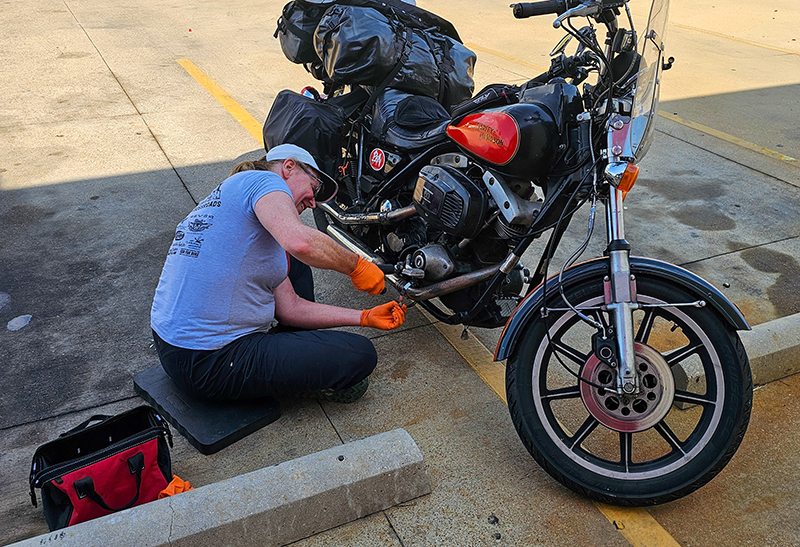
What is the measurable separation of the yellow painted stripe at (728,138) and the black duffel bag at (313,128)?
4031mm

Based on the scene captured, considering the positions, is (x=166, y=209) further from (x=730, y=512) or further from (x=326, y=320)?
(x=730, y=512)

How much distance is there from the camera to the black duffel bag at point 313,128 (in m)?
3.74

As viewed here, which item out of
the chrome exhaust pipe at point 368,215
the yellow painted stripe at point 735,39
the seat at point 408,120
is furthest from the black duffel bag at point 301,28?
the yellow painted stripe at point 735,39

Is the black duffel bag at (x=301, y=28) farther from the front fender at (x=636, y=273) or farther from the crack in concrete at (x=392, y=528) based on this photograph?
the crack in concrete at (x=392, y=528)

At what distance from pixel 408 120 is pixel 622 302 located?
4.94 ft

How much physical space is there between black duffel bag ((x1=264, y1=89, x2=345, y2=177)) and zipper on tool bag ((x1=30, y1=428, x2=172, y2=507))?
1715 mm

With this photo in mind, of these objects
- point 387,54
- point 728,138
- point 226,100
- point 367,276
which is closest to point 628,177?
point 367,276

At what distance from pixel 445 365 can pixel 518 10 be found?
5.38 ft

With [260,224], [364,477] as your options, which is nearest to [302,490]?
[364,477]

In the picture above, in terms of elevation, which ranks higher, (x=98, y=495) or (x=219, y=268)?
(x=219, y=268)

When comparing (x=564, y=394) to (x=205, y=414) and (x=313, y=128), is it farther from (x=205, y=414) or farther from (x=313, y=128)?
(x=313, y=128)

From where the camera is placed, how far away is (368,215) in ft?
11.8

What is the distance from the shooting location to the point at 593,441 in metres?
2.94

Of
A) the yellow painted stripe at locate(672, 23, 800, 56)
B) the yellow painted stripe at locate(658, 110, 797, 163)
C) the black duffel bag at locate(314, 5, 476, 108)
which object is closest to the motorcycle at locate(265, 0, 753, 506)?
the black duffel bag at locate(314, 5, 476, 108)
